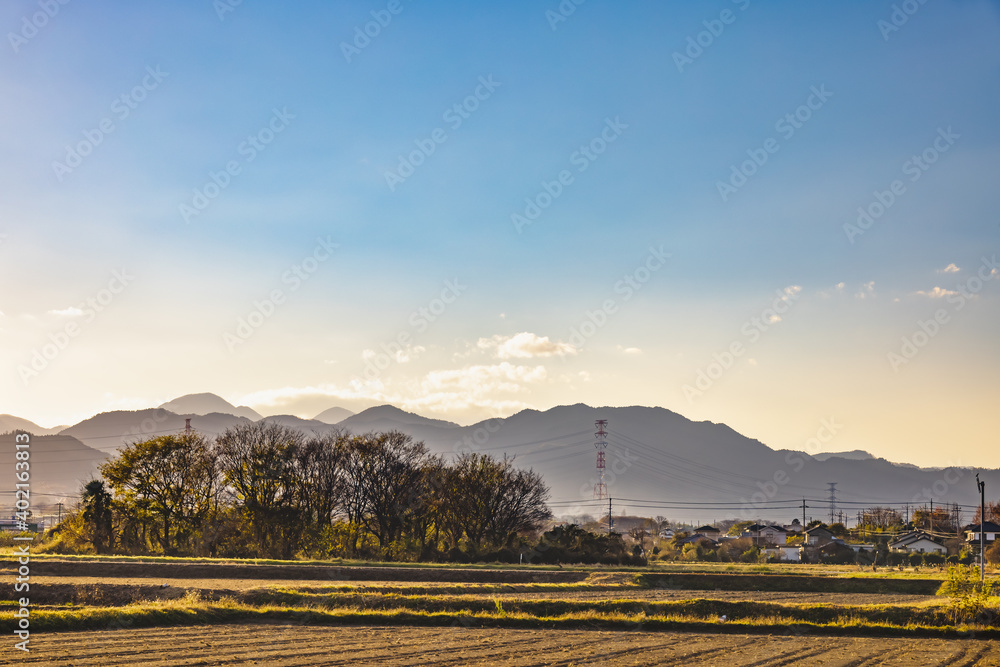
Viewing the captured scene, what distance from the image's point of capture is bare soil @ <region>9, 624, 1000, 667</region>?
18531 millimetres

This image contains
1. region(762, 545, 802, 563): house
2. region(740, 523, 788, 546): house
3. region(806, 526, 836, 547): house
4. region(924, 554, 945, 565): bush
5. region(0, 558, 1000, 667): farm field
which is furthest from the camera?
region(740, 523, 788, 546): house

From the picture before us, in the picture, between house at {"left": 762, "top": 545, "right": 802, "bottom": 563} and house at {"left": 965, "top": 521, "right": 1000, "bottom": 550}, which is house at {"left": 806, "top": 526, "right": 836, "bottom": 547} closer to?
house at {"left": 762, "top": 545, "right": 802, "bottom": 563}

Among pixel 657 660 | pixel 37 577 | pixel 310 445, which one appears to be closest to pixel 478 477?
pixel 310 445

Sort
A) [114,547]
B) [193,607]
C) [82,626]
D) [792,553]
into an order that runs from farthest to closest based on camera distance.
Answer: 1. [792,553]
2. [114,547]
3. [193,607]
4. [82,626]

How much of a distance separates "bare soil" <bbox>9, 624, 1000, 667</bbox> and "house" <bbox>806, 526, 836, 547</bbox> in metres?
90.6

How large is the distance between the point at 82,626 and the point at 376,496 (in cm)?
4686

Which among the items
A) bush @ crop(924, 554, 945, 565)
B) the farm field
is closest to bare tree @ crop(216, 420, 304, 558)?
the farm field

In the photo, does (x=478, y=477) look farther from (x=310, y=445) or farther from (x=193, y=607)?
(x=193, y=607)

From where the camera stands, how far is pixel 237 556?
6112 cm

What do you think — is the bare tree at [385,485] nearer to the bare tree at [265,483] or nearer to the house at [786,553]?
the bare tree at [265,483]

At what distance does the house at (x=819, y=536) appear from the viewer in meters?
109

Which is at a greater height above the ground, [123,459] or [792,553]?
[123,459]

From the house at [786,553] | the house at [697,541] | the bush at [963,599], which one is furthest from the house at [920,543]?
the bush at [963,599]

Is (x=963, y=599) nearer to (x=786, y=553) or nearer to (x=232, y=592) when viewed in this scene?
(x=232, y=592)
